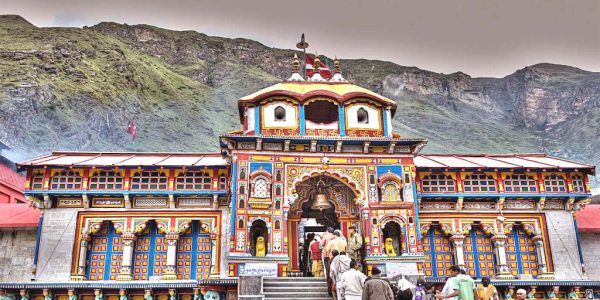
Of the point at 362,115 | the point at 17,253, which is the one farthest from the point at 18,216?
the point at 362,115

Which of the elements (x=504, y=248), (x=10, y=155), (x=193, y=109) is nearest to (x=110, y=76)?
(x=193, y=109)

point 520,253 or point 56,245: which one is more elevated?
point 56,245

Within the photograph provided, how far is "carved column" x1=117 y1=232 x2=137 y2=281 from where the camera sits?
817 inches

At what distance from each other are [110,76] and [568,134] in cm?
7310

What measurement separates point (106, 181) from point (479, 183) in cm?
1568

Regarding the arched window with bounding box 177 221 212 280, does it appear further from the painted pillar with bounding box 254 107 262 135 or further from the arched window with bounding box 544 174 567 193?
the arched window with bounding box 544 174 567 193

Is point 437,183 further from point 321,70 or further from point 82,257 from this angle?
point 82,257

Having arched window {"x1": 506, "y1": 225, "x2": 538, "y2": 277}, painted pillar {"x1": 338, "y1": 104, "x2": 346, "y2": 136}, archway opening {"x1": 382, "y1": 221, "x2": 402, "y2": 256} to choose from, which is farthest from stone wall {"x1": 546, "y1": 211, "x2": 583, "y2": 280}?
painted pillar {"x1": 338, "y1": 104, "x2": 346, "y2": 136}

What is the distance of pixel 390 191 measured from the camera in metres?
20.1

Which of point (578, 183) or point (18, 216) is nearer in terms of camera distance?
point (18, 216)

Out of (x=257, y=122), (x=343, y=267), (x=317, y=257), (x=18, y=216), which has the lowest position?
(x=343, y=267)

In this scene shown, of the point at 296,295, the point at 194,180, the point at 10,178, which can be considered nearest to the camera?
the point at 296,295

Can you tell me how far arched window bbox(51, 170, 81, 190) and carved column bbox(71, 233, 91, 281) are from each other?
6.58ft

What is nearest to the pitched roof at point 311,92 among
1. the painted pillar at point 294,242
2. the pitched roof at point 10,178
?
the painted pillar at point 294,242
